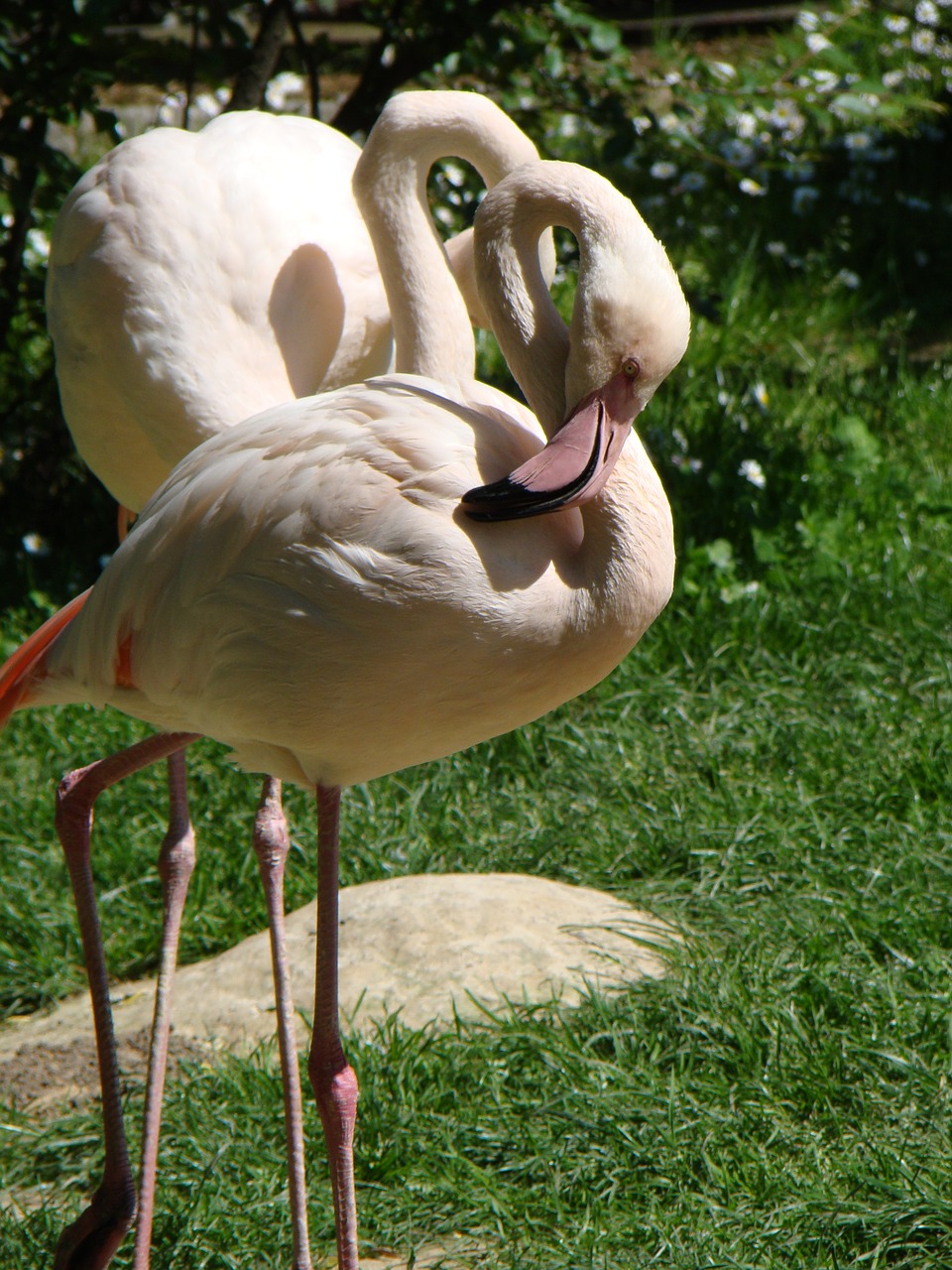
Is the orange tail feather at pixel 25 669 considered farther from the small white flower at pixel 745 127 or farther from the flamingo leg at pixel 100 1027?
the small white flower at pixel 745 127

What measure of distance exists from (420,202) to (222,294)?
433 millimetres

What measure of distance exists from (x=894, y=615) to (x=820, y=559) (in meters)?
0.34

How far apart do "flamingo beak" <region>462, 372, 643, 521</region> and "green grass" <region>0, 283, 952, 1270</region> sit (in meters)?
1.34

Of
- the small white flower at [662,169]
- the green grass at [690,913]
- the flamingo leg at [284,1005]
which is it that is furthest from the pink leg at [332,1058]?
the small white flower at [662,169]

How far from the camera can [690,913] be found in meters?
3.37

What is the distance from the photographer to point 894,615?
165 inches

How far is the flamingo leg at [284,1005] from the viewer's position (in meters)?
2.54

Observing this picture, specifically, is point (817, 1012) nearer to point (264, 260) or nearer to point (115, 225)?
point (264, 260)

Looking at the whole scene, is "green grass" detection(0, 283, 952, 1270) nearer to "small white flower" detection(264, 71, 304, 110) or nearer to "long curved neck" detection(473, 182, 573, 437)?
"long curved neck" detection(473, 182, 573, 437)

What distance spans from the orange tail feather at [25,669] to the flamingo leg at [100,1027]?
0.21m

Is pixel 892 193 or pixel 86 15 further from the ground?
pixel 86 15

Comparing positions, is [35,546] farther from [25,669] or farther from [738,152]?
[738,152]

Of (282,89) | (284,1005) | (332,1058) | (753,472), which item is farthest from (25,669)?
(282,89)

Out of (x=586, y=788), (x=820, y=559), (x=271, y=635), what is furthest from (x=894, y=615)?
(x=271, y=635)
